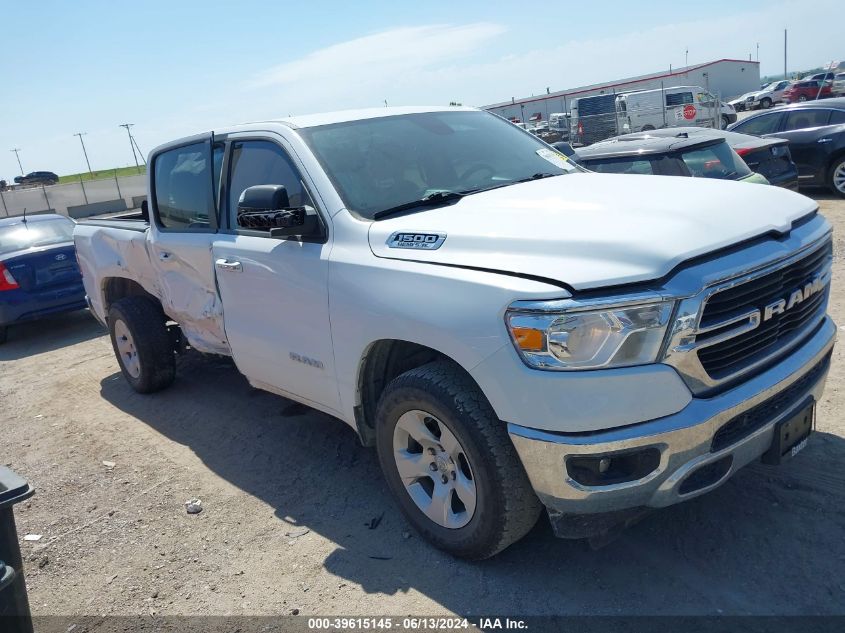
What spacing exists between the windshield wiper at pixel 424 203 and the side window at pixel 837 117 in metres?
11.0

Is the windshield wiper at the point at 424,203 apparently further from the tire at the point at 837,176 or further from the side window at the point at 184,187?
the tire at the point at 837,176

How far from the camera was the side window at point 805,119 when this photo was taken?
1222 centimetres

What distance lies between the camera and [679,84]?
49719mm

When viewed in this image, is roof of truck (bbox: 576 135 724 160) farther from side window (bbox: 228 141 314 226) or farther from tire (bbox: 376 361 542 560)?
tire (bbox: 376 361 542 560)

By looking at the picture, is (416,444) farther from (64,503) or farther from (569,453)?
(64,503)

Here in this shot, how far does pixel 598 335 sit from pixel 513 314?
308mm

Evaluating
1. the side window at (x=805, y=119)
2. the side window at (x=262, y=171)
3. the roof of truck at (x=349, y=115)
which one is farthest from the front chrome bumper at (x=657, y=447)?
the side window at (x=805, y=119)

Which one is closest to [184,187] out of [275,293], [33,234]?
[275,293]

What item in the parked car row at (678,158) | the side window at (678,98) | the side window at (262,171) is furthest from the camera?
the side window at (678,98)

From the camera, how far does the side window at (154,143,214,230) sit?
15.4ft

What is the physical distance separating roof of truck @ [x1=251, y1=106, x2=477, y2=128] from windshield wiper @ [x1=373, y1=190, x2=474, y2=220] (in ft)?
2.76

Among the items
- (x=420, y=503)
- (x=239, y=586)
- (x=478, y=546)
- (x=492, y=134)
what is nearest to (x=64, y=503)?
(x=239, y=586)

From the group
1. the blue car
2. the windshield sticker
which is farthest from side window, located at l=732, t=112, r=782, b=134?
the blue car

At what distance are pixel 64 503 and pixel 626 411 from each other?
11.6 ft
